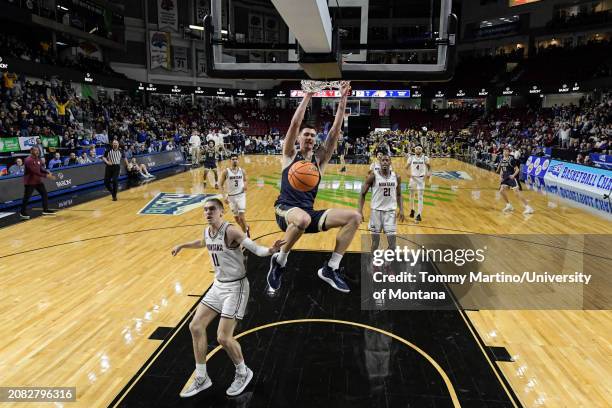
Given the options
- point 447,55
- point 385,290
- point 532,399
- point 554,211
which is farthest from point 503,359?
point 554,211

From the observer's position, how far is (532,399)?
14.0ft

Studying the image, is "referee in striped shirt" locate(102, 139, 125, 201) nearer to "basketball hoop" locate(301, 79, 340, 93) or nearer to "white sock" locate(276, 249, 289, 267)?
"basketball hoop" locate(301, 79, 340, 93)

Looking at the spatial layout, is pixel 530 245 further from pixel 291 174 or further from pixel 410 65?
pixel 291 174

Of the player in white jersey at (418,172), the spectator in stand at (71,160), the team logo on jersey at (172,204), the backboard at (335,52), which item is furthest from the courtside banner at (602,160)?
the spectator in stand at (71,160)

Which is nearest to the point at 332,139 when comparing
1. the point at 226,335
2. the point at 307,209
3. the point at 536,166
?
the point at 307,209

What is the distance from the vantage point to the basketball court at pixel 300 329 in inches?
171

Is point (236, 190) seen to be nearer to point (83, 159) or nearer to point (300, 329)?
point (300, 329)

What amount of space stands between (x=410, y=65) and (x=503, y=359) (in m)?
3.72

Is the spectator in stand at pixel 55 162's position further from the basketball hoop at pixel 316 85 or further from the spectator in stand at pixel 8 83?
the basketball hoop at pixel 316 85

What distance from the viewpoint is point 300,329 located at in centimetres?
562

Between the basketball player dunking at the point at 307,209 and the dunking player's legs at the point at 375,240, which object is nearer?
the basketball player dunking at the point at 307,209

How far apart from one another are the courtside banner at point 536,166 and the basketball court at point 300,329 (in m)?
13.9

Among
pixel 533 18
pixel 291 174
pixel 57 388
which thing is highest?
pixel 533 18

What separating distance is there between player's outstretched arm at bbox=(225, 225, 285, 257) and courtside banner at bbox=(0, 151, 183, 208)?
37.0 ft
